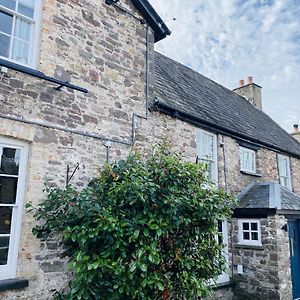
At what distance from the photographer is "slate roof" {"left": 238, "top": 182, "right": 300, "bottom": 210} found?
964 cm

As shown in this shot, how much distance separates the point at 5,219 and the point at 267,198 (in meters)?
7.98

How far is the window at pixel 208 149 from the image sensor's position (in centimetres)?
1003

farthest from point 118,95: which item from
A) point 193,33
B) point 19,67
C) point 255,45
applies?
point 255,45

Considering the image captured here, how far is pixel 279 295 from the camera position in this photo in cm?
862

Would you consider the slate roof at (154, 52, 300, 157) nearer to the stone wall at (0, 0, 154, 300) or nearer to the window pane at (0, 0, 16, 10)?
the stone wall at (0, 0, 154, 300)

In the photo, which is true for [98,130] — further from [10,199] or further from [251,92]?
[251,92]

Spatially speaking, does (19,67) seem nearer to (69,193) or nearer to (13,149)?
(13,149)

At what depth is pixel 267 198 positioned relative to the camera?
32.9ft

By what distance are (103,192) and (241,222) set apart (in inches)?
240

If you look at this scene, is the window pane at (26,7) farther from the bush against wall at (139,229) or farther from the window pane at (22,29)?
the bush against wall at (139,229)

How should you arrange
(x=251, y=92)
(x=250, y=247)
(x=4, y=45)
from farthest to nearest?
1. (x=251, y=92)
2. (x=250, y=247)
3. (x=4, y=45)

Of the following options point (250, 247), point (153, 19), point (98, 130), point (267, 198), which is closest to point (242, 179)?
point (267, 198)

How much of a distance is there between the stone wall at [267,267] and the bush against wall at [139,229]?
3.57 metres

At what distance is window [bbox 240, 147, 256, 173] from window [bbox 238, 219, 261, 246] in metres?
2.36
